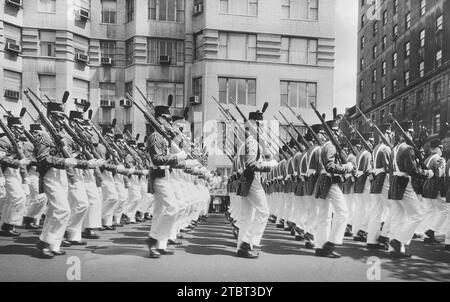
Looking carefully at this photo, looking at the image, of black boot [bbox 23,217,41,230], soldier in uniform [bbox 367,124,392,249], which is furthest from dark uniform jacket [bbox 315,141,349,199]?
black boot [bbox 23,217,41,230]

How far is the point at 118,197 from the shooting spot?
14.8 metres

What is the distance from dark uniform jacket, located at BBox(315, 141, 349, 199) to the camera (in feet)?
32.6

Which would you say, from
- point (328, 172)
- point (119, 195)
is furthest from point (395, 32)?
point (119, 195)

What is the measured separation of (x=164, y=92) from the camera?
33.7 meters

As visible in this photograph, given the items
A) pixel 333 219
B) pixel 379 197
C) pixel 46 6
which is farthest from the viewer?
pixel 46 6

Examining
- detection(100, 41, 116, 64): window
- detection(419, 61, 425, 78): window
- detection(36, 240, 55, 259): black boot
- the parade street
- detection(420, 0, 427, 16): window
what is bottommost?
the parade street

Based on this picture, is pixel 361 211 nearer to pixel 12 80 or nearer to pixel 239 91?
pixel 12 80

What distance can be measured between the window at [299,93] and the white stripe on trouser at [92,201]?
20.4m

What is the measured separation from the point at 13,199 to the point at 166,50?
22450 mm

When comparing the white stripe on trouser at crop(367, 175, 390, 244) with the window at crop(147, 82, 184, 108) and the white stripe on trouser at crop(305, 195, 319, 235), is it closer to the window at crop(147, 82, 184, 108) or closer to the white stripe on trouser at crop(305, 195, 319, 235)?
the white stripe on trouser at crop(305, 195, 319, 235)

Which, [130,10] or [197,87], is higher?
[130,10]

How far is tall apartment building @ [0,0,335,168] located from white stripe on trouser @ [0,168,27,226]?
48.3ft

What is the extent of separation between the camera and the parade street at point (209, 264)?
7.46m

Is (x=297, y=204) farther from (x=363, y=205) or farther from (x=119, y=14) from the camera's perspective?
(x=119, y=14)
